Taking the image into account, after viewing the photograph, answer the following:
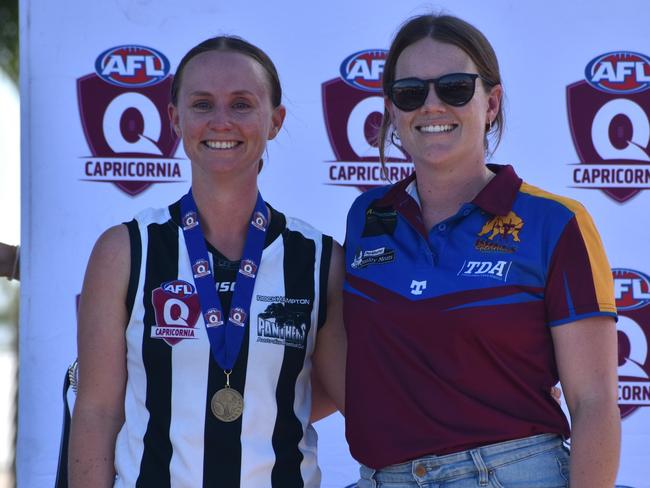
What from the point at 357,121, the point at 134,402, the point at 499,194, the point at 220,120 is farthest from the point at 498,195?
the point at 357,121

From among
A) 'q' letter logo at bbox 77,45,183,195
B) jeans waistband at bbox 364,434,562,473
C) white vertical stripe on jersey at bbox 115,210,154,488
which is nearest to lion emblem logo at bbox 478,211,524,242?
jeans waistband at bbox 364,434,562,473

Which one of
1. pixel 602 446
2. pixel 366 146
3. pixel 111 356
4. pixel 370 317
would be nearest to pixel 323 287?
pixel 370 317

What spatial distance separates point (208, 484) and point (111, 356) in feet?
1.20

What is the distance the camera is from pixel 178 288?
2.10 meters

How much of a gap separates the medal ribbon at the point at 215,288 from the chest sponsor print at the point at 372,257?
0.76 ft

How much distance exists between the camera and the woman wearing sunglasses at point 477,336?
6.08 ft

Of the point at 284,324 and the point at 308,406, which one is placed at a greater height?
the point at 284,324

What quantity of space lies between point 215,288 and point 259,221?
0.21 m

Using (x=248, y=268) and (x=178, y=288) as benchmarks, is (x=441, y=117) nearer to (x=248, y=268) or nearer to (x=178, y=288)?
(x=248, y=268)

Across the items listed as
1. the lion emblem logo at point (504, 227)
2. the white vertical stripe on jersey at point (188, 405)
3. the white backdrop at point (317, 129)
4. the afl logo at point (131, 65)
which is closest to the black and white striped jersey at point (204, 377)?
the white vertical stripe on jersey at point (188, 405)

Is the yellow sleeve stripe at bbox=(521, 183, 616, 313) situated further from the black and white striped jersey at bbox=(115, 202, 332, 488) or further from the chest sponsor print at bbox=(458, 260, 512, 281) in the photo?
the black and white striped jersey at bbox=(115, 202, 332, 488)

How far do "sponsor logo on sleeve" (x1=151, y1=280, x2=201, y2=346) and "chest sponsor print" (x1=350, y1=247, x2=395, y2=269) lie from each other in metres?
0.39

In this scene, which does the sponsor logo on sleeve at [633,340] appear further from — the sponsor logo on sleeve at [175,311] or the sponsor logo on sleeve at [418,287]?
the sponsor logo on sleeve at [175,311]

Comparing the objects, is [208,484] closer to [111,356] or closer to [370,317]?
[111,356]
